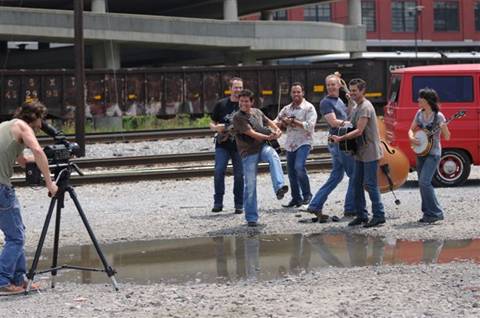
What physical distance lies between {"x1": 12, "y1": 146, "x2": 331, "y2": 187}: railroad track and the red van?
329cm

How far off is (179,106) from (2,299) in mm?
26066

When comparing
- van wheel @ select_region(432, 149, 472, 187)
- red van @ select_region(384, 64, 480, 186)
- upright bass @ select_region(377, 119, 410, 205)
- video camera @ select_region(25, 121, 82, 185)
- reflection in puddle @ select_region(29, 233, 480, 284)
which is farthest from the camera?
van wheel @ select_region(432, 149, 472, 187)

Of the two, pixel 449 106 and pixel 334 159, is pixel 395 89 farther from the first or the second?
pixel 334 159

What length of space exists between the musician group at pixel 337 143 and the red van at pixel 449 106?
8.57 feet

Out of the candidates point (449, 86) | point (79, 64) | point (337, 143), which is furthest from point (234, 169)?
point (79, 64)

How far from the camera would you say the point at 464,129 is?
13695 millimetres

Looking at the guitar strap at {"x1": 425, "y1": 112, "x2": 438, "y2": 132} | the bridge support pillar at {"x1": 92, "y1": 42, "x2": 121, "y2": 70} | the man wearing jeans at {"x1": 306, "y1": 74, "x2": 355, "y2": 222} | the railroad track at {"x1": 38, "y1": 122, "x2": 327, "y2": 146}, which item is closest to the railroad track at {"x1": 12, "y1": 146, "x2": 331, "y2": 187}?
the man wearing jeans at {"x1": 306, "y1": 74, "x2": 355, "y2": 222}

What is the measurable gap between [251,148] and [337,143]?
1092 millimetres

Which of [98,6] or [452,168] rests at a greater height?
[98,6]

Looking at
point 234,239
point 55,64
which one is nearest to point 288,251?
point 234,239

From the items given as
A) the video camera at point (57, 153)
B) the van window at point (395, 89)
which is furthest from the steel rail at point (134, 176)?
the video camera at point (57, 153)

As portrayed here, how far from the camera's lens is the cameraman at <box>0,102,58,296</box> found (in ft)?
22.8

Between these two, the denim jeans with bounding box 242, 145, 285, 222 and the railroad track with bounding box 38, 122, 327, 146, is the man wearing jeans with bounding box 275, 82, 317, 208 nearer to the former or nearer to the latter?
the denim jeans with bounding box 242, 145, 285, 222

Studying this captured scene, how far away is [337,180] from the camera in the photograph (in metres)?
10.7
